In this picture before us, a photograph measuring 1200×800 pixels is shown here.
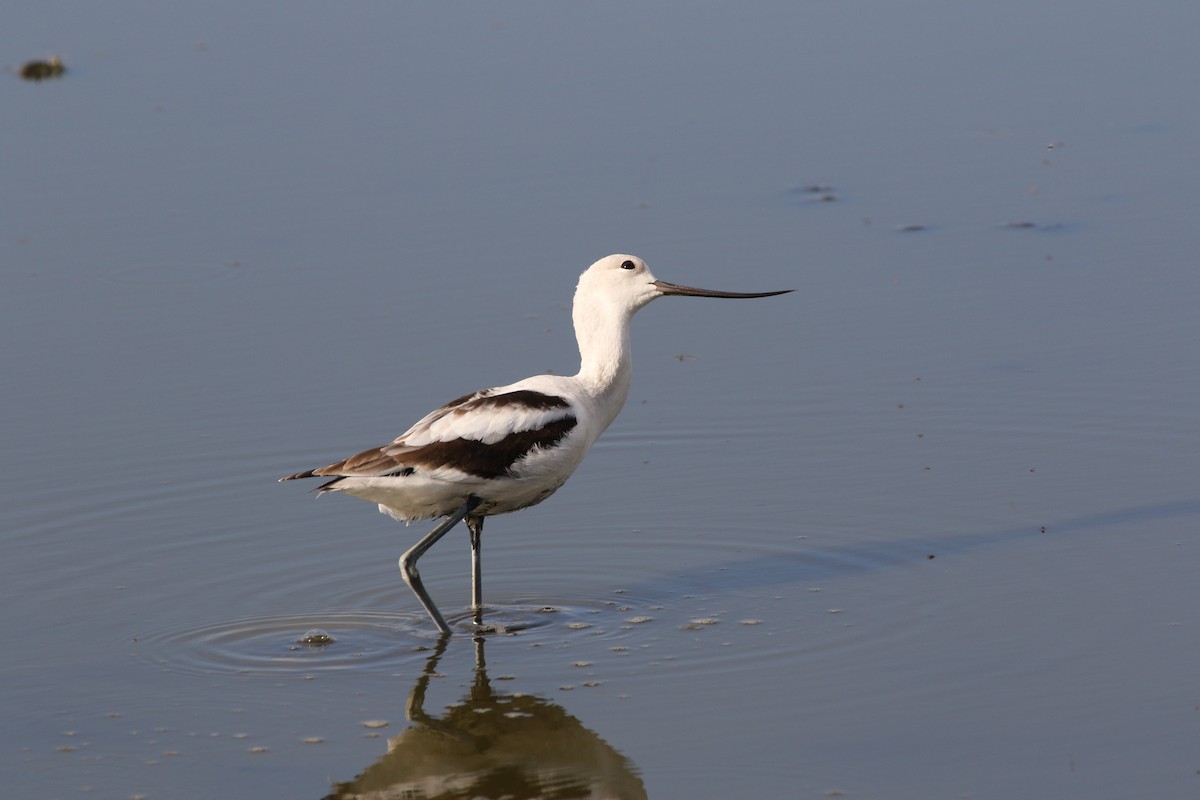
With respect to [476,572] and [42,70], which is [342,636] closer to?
[476,572]

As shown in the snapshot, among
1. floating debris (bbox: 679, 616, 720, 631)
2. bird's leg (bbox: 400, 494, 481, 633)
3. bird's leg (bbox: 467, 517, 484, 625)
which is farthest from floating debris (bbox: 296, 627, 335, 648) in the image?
floating debris (bbox: 679, 616, 720, 631)

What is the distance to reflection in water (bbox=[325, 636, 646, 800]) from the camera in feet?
20.6

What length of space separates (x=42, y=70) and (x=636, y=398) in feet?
28.6

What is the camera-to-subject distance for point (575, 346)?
10531 mm

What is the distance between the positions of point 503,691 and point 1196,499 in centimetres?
334

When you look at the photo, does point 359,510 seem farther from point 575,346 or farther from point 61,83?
point 61,83

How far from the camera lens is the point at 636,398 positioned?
1011 cm

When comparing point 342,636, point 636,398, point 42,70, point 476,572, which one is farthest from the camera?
point 42,70

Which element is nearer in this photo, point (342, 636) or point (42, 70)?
point (342, 636)

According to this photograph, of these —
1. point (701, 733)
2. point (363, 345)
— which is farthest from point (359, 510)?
point (701, 733)

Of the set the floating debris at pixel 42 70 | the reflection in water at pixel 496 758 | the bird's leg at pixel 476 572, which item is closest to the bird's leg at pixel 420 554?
the bird's leg at pixel 476 572

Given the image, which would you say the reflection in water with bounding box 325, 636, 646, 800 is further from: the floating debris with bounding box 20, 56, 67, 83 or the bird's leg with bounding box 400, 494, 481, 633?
the floating debris with bounding box 20, 56, 67, 83

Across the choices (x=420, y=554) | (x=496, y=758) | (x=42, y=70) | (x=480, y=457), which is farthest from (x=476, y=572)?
(x=42, y=70)

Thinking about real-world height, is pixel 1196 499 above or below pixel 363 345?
below
